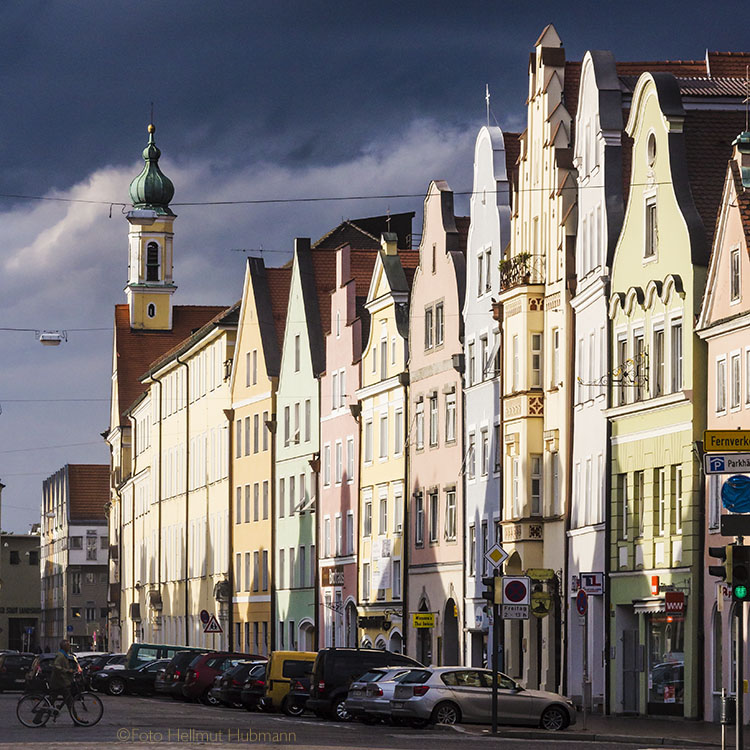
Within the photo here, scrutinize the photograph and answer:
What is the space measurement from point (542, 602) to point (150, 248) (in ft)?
368

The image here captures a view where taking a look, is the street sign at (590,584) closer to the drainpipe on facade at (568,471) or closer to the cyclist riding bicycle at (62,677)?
the drainpipe on facade at (568,471)

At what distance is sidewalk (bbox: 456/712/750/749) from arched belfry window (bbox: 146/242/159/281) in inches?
4633

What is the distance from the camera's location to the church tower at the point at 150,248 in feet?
511

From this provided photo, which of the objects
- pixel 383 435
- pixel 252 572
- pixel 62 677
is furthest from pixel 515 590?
pixel 252 572

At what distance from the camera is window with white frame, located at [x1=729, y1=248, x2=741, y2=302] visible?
4375 cm

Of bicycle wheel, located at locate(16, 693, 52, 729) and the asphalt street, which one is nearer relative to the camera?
the asphalt street

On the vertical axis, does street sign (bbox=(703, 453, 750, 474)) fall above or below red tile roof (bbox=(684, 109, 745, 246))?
below

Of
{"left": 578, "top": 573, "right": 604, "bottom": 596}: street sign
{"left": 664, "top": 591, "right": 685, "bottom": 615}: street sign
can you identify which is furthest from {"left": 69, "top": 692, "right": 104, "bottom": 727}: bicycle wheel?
{"left": 664, "top": 591, "right": 685, "bottom": 615}: street sign

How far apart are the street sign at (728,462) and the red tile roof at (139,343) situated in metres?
110

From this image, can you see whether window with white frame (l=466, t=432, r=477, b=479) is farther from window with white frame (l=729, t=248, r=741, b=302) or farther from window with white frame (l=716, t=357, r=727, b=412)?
window with white frame (l=729, t=248, r=741, b=302)

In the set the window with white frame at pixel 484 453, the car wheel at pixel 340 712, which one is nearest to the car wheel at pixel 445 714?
the car wheel at pixel 340 712

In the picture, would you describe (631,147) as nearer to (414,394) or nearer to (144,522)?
(414,394)

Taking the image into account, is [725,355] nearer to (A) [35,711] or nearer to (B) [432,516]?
(A) [35,711]

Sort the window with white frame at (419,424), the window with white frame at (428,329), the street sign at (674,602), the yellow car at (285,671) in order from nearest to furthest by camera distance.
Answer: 1. the street sign at (674,602)
2. the yellow car at (285,671)
3. the window with white frame at (428,329)
4. the window with white frame at (419,424)
